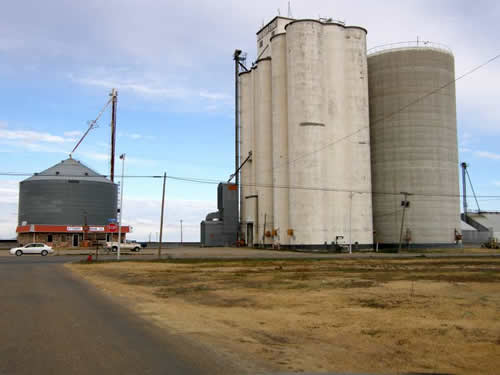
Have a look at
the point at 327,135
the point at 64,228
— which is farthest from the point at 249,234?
the point at 64,228

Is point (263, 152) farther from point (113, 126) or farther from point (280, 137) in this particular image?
point (113, 126)

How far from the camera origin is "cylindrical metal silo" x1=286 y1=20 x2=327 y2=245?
6656cm

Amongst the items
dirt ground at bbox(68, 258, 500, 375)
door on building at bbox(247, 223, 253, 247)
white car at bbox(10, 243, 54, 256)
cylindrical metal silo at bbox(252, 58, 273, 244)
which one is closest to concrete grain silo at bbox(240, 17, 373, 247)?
cylindrical metal silo at bbox(252, 58, 273, 244)

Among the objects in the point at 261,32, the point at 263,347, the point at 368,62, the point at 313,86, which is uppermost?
the point at 261,32

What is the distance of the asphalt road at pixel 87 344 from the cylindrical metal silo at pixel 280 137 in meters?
54.6

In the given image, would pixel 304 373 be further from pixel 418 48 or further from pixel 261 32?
pixel 261 32

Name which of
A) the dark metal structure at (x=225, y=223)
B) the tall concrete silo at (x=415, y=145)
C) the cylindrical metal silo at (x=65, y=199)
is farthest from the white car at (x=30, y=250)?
the tall concrete silo at (x=415, y=145)

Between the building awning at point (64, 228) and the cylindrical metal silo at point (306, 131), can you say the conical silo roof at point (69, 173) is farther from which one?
the cylindrical metal silo at point (306, 131)

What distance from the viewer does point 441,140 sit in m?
73.5

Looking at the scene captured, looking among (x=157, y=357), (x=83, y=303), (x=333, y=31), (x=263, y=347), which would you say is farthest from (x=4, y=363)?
(x=333, y=31)

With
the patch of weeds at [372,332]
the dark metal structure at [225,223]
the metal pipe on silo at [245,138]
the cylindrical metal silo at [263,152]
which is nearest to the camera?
the patch of weeds at [372,332]

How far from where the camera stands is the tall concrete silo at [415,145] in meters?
72.8

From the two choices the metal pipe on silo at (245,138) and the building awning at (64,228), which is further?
the building awning at (64,228)

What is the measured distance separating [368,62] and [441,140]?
17182 millimetres
